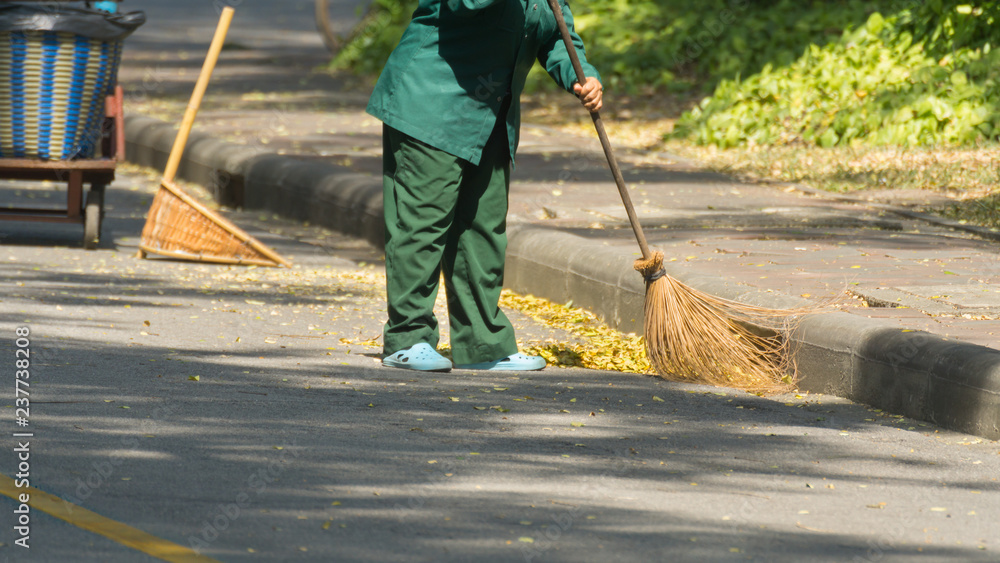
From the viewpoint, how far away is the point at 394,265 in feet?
15.8

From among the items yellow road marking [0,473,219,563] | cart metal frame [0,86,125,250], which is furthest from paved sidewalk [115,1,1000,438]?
yellow road marking [0,473,219,563]

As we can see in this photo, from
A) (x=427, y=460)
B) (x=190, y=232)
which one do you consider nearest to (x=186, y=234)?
(x=190, y=232)

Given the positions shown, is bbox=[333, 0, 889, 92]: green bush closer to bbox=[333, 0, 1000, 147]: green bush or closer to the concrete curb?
bbox=[333, 0, 1000, 147]: green bush

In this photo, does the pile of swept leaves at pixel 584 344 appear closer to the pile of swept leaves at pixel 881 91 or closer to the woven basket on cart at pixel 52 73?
the woven basket on cart at pixel 52 73

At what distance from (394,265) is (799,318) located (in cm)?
144

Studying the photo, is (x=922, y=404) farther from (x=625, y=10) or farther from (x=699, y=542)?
(x=625, y=10)

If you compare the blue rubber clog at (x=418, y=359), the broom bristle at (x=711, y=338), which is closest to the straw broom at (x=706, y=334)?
the broom bristle at (x=711, y=338)

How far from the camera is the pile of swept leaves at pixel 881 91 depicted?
31.4 ft

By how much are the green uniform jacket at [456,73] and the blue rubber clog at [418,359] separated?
706 mm

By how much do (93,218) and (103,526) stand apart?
4.64 metres

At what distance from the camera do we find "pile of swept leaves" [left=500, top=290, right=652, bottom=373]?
5.20 metres

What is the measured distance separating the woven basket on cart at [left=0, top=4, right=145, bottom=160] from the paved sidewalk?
1778 millimetres

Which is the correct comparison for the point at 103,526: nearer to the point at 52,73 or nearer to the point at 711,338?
the point at 711,338

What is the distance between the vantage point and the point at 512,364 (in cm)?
498
